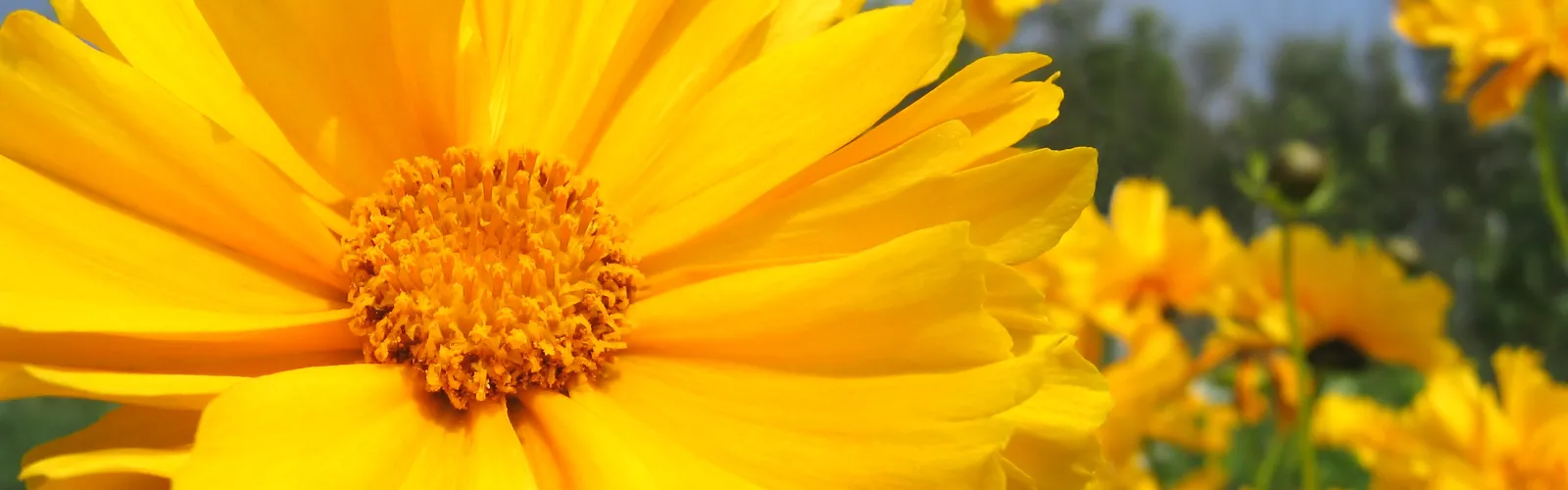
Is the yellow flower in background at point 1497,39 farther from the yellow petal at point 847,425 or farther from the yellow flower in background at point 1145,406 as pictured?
the yellow petal at point 847,425

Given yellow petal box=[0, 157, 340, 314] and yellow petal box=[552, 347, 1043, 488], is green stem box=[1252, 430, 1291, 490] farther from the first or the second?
yellow petal box=[0, 157, 340, 314]

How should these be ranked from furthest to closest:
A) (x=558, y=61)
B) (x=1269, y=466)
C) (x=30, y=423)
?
1. (x=30, y=423)
2. (x=1269, y=466)
3. (x=558, y=61)

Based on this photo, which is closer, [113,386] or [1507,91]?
[113,386]

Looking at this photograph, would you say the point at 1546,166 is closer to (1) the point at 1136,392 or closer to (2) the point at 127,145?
(1) the point at 1136,392

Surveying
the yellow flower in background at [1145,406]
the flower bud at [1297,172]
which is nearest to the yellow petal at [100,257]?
the yellow flower in background at [1145,406]

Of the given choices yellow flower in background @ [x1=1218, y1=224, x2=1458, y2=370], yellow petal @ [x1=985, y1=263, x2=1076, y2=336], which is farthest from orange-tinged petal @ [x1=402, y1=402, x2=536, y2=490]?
yellow flower in background @ [x1=1218, y1=224, x2=1458, y2=370]

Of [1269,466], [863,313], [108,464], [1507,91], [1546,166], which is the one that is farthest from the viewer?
[1507,91]

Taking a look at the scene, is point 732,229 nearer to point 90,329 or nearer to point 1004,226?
point 1004,226

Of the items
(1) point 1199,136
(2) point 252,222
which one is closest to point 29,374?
(2) point 252,222

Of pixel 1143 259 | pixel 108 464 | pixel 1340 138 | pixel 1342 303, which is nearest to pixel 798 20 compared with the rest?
pixel 108 464
